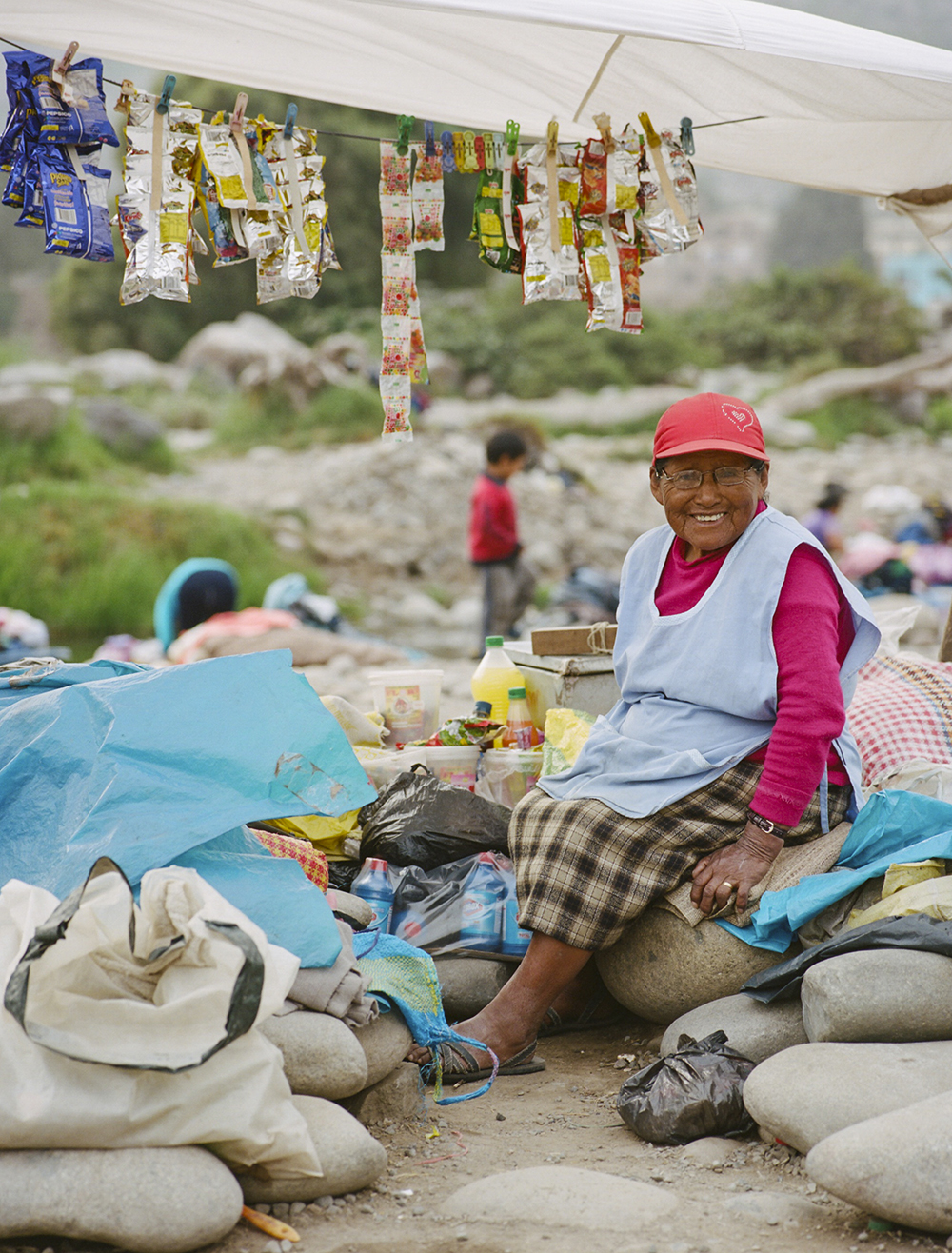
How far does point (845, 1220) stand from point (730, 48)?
2.81 meters

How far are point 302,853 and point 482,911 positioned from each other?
537mm

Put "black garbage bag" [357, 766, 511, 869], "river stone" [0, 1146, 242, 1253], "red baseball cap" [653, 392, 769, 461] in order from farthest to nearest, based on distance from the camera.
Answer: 1. "black garbage bag" [357, 766, 511, 869]
2. "red baseball cap" [653, 392, 769, 461]
3. "river stone" [0, 1146, 242, 1253]

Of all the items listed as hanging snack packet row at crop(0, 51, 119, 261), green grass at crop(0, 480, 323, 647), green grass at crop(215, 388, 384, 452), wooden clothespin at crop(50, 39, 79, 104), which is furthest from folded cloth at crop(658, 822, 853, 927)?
green grass at crop(215, 388, 384, 452)

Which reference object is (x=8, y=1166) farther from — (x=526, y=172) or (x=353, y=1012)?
(x=526, y=172)

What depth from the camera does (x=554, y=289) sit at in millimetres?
3707

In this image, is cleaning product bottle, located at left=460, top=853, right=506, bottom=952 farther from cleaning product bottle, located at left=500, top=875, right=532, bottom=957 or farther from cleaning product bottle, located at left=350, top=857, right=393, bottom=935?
cleaning product bottle, located at left=350, top=857, right=393, bottom=935

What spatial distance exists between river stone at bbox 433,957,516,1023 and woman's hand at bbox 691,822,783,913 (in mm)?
616

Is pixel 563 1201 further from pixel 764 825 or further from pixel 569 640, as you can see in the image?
pixel 569 640

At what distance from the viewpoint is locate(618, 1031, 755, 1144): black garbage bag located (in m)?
2.42

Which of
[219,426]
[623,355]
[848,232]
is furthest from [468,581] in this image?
[848,232]

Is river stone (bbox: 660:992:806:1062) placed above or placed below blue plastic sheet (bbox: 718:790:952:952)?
below

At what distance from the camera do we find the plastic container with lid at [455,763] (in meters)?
3.71

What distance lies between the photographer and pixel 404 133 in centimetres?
359

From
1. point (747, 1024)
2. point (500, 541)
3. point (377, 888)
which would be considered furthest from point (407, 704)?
point (500, 541)
